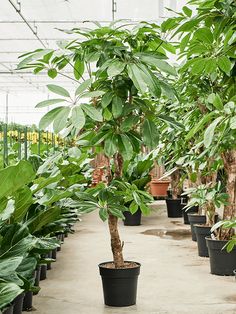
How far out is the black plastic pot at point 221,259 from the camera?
12.7ft

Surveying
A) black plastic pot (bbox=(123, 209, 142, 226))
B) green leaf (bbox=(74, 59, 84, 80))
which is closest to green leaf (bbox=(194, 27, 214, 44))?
green leaf (bbox=(74, 59, 84, 80))

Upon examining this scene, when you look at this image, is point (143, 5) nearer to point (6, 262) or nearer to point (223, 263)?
point (223, 263)

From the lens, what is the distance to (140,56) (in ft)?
7.50

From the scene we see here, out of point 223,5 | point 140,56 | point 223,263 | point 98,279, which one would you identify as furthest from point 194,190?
point 223,5

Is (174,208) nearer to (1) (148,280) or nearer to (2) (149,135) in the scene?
(1) (148,280)

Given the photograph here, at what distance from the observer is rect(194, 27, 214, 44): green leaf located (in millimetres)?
1891

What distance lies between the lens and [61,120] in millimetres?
2043

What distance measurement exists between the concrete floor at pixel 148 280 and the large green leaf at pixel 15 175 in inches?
57.2

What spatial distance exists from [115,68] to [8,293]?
100 cm

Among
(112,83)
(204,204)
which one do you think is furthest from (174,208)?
(112,83)

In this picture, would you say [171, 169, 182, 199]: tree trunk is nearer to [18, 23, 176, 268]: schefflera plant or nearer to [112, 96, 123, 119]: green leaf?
[18, 23, 176, 268]: schefflera plant

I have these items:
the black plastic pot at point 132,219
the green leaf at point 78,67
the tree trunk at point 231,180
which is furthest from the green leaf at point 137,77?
the black plastic pot at point 132,219

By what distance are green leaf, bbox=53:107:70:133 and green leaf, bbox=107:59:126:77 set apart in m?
0.26

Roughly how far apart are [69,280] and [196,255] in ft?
4.49
